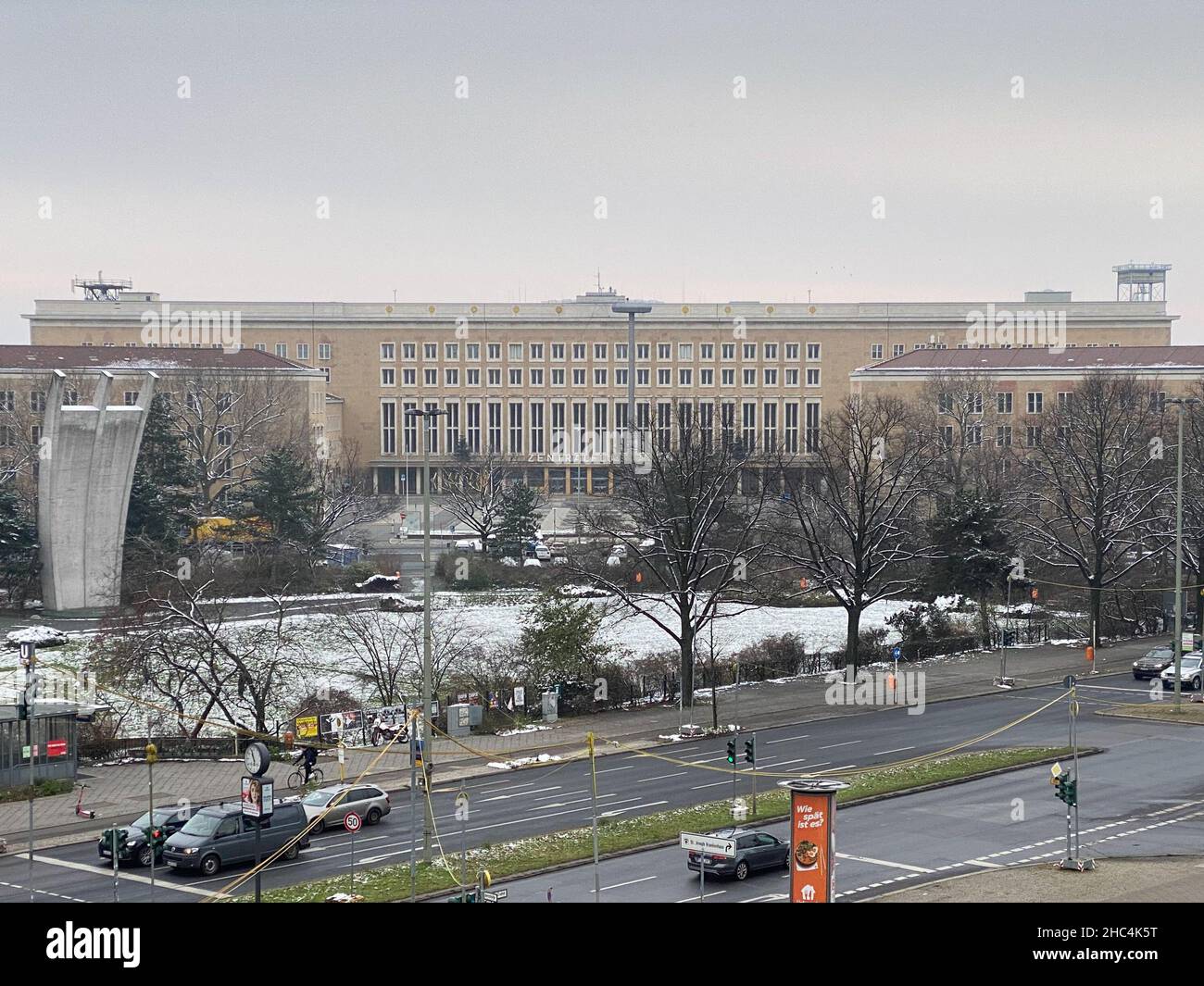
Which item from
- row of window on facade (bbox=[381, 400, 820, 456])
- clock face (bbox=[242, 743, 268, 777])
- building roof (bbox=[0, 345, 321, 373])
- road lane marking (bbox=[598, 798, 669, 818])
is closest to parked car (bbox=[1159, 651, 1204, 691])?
road lane marking (bbox=[598, 798, 669, 818])

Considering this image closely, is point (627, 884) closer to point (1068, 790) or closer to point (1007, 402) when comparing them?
point (1068, 790)

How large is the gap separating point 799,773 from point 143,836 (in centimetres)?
1393

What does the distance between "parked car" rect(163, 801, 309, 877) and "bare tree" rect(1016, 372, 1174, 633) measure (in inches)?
1355

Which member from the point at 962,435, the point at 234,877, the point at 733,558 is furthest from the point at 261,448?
the point at 234,877

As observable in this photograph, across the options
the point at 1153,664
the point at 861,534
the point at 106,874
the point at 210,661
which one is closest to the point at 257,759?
the point at 106,874

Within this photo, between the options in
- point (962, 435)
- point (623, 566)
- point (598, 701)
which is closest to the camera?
point (598, 701)

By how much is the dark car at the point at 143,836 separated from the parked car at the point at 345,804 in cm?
237

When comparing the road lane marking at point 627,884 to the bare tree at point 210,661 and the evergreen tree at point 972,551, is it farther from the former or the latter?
the evergreen tree at point 972,551

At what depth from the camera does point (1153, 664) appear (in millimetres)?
44688

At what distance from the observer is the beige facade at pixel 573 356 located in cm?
12062

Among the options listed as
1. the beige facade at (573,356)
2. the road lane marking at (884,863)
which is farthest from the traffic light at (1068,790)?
the beige facade at (573,356)

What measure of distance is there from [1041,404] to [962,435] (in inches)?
824

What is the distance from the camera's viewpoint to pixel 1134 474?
5525 cm
